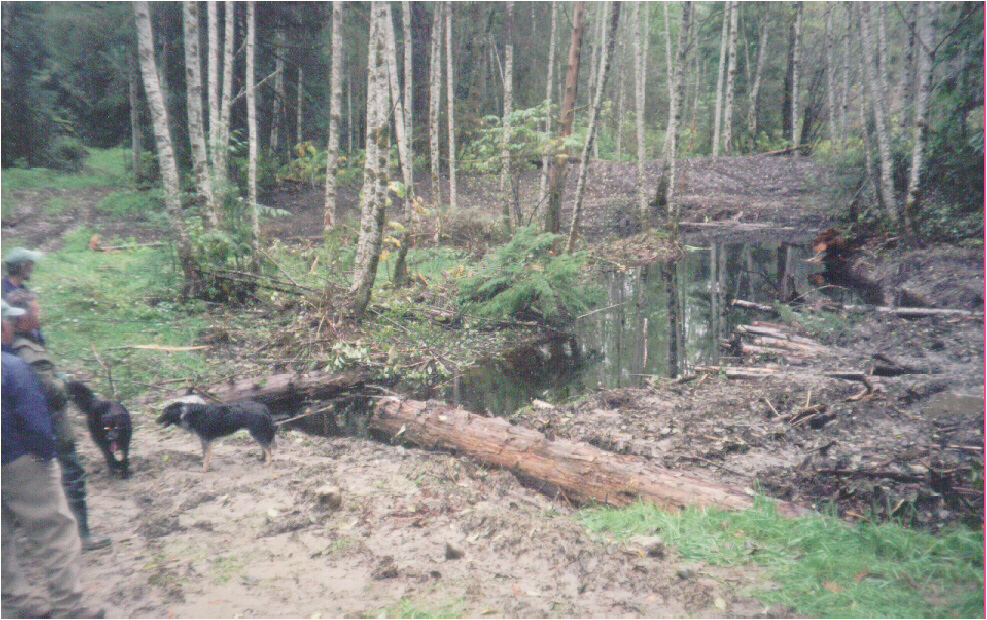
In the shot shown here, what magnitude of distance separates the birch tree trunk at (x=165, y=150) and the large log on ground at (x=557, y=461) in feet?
20.6

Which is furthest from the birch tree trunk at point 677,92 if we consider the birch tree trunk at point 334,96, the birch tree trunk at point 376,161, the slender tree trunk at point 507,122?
the birch tree trunk at point 376,161

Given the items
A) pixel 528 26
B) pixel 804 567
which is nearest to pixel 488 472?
pixel 804 567

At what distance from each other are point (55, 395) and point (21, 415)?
75 cm

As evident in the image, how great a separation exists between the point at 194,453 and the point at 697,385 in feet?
23.2

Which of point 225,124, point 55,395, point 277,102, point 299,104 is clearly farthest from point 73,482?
point 277,102

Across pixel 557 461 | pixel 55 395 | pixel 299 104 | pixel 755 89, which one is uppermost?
pixel 755 89

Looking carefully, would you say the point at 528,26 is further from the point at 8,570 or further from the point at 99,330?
the point at 8,570

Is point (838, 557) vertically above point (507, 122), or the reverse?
point (507, 122)

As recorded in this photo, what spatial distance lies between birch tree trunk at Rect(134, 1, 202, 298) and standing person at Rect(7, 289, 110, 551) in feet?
24.5

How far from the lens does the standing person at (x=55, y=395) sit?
12.8 feet

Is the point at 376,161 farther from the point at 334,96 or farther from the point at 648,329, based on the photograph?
the point at 648,329

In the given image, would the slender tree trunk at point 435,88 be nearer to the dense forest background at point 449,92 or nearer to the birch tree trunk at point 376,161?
the dense forest background at point 449,92

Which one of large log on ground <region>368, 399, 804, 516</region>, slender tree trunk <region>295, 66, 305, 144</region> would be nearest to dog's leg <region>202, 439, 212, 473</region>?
large log on ground <region>368, 399, 804, 516</region>

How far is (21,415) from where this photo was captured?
329cm
